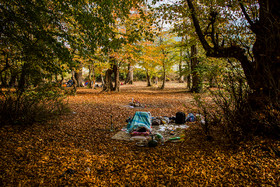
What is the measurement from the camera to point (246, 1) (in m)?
4.40

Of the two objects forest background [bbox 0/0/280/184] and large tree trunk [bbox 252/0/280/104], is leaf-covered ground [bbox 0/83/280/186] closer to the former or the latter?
forest background [bbox 0/0/280/184]

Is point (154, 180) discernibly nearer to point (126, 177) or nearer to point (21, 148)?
point (126, 177)

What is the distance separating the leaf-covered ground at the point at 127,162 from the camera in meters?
2.72

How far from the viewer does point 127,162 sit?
3406 millimetres

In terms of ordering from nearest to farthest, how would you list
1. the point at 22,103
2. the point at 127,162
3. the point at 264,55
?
1. the point at 264,55
2. the point at 127,162
3. the point at 22,103

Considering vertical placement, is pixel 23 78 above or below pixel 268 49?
below

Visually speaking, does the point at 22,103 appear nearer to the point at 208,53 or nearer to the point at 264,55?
the point at 208,53

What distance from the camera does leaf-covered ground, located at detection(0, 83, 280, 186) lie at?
2.72m

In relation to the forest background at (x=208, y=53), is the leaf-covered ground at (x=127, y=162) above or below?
below

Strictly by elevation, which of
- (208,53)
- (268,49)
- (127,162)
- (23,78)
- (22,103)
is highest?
(208,53)

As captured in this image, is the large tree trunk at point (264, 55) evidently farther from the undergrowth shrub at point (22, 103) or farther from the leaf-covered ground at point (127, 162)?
the undergrowth shrub at point (22, 103)

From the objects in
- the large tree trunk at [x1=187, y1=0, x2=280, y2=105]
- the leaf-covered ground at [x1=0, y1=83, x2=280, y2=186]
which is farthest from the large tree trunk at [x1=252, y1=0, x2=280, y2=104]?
the leaf-covered ground at [x1=0, y1=83, x2=280, y2=186]

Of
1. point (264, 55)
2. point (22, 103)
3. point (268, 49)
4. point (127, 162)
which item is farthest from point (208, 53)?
point (22, 103)

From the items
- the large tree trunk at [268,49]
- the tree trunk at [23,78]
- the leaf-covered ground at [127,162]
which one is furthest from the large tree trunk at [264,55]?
the tree trunk at [23,78]
